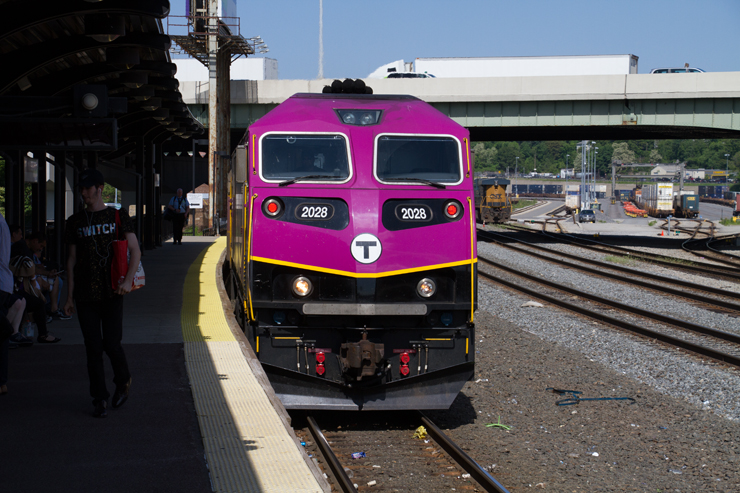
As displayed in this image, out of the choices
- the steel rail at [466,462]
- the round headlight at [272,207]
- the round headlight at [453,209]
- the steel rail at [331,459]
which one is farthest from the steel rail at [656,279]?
the round headlight at [272,207]

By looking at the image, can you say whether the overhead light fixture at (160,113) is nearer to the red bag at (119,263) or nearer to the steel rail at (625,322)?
the steel rail at (625,322)

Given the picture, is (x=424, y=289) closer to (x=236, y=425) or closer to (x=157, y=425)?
(x=236, y=425)

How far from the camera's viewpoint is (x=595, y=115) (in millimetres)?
30688

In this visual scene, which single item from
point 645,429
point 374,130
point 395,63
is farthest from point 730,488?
point 395,63

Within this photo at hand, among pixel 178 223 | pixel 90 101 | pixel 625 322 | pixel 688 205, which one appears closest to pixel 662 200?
pixel 688 205

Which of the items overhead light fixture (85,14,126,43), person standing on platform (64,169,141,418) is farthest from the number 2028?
overhead light fixture (85,14,126,43)

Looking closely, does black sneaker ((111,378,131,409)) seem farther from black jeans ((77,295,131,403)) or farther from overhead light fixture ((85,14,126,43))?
overhead light fixture ((85,14,126,43))

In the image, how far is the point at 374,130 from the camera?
312 inches

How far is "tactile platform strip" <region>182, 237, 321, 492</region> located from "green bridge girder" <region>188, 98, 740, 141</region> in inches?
946

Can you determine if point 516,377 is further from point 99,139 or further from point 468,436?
point 99,139

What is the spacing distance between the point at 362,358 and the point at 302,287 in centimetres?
89

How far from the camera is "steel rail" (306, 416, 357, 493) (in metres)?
5.79

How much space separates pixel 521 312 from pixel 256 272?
9.14 meters

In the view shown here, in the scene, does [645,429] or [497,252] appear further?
[497,252]
